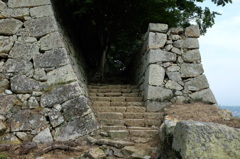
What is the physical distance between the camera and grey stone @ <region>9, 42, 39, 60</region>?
17.6ft

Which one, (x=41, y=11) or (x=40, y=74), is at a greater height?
(x=41, y=11)

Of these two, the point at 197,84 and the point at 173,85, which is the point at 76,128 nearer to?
the point at 173,85

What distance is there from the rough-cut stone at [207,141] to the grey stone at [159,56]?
3340 mm

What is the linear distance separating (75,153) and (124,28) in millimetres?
5366

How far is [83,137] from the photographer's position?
477cm

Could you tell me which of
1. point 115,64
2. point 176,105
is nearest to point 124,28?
point 115,64

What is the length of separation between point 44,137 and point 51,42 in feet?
7.17

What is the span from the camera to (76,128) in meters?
4.82

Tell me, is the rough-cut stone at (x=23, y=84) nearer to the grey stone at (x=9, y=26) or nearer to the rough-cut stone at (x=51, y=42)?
the rough-cut stone at (x=51, y=42)

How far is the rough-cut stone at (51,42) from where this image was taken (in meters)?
5.48

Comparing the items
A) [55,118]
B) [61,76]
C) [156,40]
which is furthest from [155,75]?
[55,118]

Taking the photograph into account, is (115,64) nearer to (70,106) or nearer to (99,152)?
(70,106)

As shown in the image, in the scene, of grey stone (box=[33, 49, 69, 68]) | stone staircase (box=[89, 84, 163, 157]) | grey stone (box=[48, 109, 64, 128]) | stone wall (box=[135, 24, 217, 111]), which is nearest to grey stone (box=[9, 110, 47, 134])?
grey stone (box=[48, 109, 64, 128])

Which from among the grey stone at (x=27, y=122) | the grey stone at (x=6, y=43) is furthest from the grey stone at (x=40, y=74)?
the grey stone at (x=6, y=43)
